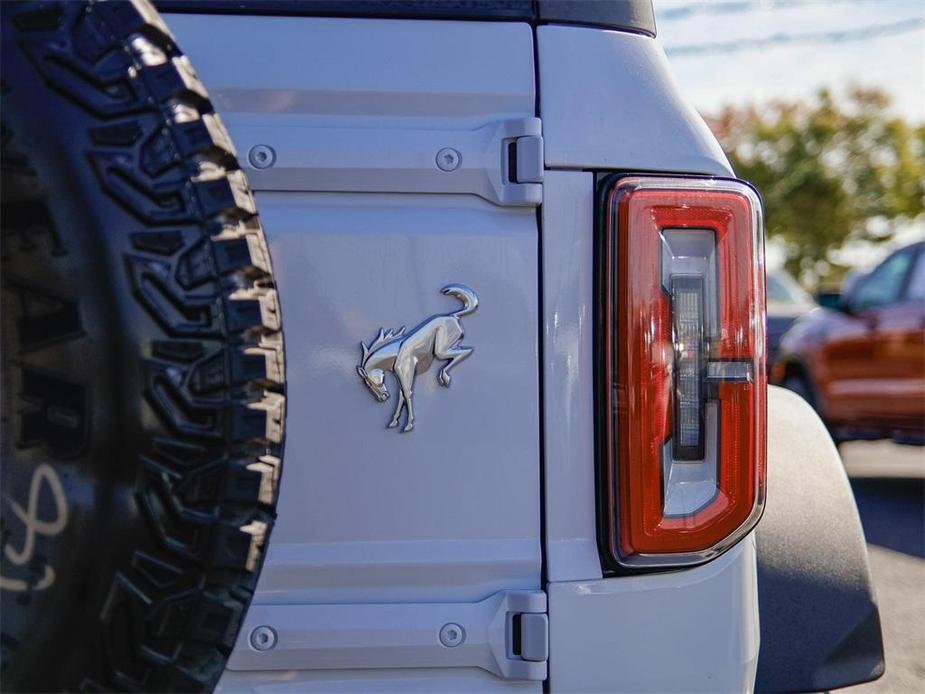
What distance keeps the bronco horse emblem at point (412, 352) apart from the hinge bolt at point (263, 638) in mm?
332

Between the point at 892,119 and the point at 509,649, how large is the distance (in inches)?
1416

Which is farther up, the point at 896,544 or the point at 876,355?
the point at 876,355

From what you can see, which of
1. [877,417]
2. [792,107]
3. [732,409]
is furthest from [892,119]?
[732,409]

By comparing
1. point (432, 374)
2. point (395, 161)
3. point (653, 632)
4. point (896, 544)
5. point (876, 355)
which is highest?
point (395, 161)

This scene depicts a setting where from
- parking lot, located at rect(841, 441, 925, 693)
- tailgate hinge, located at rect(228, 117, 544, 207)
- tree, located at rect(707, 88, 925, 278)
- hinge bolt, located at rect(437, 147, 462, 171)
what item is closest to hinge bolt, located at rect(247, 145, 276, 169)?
tailgate hinge, located at rect(228, 117, 544, 207)

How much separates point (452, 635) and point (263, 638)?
0.26 m

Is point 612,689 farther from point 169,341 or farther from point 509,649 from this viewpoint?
point 169,341

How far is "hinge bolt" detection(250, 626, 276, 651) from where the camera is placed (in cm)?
152

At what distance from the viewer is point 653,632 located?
1.56 meters

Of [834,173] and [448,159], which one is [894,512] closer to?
[448,159]

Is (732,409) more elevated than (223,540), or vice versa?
(732,409)

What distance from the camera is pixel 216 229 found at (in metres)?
1.25

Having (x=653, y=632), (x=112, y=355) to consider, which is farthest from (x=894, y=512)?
(x=112, y=355)

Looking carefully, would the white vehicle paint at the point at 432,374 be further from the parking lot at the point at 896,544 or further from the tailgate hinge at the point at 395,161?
the parking lot at the point at 896,544
